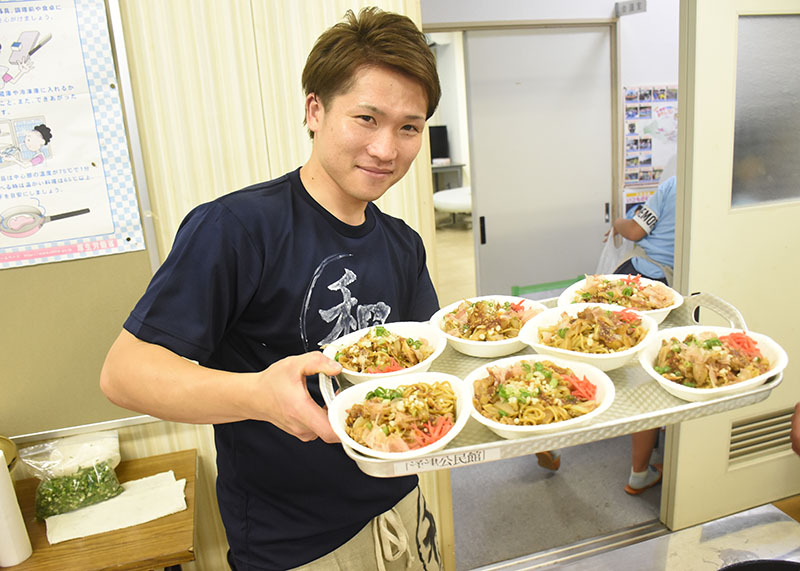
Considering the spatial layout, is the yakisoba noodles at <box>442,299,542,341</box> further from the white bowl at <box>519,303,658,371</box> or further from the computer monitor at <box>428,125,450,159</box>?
the computer monitor at <box>428,125,450,159</box>

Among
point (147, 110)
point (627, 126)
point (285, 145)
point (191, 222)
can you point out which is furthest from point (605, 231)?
point (191, 222)

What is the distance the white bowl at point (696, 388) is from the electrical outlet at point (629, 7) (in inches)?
138

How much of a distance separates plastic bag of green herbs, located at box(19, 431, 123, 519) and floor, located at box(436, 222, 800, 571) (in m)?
1.53

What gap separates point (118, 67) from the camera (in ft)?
6.01

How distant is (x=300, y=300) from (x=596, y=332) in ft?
2.19

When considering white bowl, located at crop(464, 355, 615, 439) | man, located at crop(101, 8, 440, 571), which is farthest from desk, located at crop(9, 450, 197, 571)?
white bowl, located at crop(464, 355, 615, 439)

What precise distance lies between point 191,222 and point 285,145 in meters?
0.99

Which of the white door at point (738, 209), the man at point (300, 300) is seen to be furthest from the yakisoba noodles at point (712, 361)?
the white door at point (738, 209)

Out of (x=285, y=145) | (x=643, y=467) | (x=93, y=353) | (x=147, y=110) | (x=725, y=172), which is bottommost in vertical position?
(x=643, y=467)

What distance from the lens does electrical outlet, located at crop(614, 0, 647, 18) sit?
4031 mm

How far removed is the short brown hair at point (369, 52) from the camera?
117 centimetres

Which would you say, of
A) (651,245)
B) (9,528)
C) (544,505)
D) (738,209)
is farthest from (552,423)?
(651,245)

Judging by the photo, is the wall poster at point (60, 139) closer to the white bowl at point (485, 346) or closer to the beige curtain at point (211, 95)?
the beige curtain at point (211, 95)

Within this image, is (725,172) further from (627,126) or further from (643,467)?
(627,126)
